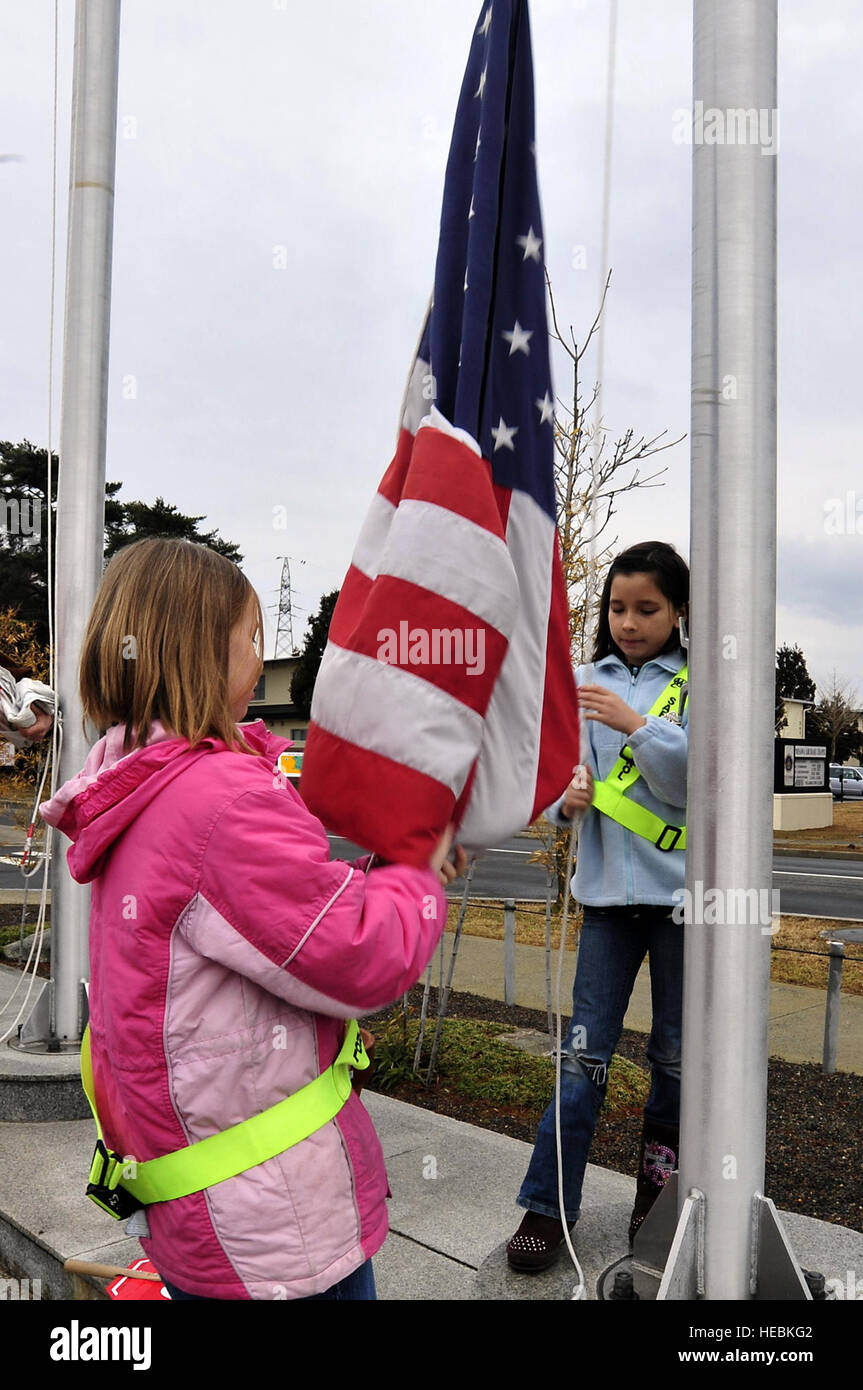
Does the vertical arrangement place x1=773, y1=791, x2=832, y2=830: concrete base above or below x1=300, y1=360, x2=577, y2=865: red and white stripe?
below

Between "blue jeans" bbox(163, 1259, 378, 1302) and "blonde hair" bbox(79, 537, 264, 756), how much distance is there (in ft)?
2.52

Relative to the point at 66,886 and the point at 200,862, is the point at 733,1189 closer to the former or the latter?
the point at 200,862

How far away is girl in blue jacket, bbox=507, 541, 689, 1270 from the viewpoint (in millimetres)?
2721

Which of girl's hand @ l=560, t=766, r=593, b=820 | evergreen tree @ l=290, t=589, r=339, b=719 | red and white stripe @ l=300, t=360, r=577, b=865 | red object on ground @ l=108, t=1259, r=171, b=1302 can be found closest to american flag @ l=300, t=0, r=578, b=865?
red and white stripe @ l=300, t=360, r=577, b=865

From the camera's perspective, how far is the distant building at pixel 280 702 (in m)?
45.3

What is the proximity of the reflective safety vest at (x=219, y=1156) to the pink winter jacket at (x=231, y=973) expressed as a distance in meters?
0.01

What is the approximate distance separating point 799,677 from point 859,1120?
6052 cm

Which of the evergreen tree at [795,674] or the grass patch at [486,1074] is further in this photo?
the evergreen tree at [795,674]

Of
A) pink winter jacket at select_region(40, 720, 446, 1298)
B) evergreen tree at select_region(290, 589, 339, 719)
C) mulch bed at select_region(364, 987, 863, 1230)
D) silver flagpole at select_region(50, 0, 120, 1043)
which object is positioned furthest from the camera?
evergreen tree at select_region(290, 589, 339, 719)

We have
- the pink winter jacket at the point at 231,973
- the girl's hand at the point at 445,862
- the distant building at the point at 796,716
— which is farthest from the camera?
the distant building at the point at 796,716

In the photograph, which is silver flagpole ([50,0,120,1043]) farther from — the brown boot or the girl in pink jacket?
the girl in pink jacket

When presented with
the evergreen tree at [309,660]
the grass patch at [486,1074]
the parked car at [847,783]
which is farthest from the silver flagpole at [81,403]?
the parked car at [847,783]

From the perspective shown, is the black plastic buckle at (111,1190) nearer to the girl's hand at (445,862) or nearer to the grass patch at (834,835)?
the girl's hand at (445,862)
